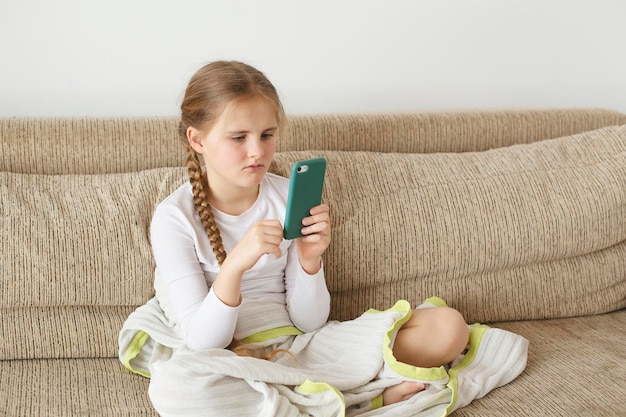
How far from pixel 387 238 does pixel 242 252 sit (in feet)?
1.55

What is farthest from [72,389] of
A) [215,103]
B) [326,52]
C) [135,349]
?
[326,52]

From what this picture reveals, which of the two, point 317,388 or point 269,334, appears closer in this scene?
point 317,388

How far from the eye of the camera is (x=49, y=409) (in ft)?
5.20

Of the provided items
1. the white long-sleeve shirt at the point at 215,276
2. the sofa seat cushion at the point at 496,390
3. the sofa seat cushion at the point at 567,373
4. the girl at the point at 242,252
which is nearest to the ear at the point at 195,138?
the girl at the point at 242,252

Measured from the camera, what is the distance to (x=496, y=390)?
5.57 ft

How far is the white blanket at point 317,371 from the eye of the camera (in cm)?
147

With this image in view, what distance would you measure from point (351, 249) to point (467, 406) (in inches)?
17.8

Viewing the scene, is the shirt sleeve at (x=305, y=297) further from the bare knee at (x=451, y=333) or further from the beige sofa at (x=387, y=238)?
the bare knee at (x=451, y=333)

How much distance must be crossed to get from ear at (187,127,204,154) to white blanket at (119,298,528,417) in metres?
0.35

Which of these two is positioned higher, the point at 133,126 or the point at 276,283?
the point at 133,126

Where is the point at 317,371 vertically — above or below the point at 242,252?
below

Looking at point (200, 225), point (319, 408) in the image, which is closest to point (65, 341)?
point (200, 225)

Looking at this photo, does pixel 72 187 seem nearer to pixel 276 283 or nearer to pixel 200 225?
pixel 200 225

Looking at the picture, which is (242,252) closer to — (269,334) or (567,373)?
(269,334)
